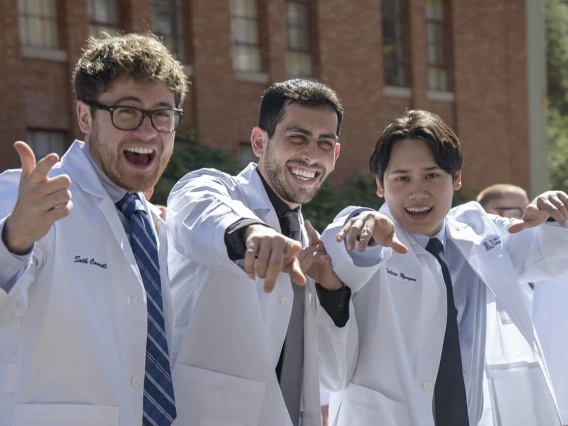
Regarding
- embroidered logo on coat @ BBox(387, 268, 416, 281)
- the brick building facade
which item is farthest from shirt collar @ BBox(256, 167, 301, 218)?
the brick building facade

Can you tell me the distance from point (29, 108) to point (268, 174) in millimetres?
12260

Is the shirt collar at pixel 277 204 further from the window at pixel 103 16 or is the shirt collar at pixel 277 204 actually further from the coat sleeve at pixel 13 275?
the window at pixel 103 16

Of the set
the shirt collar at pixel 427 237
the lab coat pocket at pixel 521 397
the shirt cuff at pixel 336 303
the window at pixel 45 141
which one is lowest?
the lab coat pocket at pixel 521 397

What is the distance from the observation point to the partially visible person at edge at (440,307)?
14.2ft

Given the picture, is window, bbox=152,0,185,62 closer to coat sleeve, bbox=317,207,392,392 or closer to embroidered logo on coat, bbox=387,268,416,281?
embroidered logo on coat, bbox=387,268,416,281

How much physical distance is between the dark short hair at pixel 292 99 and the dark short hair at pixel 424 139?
39cm

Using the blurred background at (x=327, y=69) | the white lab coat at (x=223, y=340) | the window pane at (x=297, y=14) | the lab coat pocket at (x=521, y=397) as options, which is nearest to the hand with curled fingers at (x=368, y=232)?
the white lab coat at (x=223, y=340)

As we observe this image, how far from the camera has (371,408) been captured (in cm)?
431

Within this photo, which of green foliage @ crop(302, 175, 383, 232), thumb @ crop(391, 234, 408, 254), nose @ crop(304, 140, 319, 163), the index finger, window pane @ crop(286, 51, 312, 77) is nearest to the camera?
the index finger

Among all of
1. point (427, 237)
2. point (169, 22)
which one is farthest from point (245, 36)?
point (427, 237)

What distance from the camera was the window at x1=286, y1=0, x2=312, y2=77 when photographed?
19531mm

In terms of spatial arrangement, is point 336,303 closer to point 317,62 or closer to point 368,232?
point 368,232

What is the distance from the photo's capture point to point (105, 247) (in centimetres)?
353

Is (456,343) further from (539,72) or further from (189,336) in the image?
(539,72)
